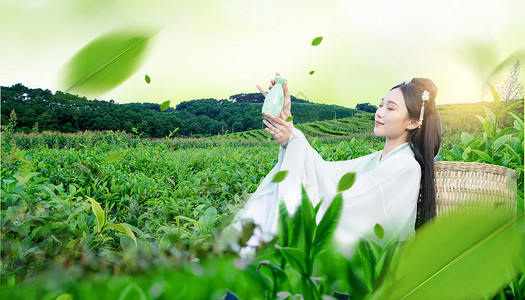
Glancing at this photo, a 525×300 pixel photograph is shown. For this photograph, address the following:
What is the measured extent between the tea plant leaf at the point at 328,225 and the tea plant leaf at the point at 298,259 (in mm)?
16

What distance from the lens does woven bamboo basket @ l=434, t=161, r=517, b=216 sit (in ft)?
3.24

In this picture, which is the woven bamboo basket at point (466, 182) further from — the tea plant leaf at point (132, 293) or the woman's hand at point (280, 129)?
the tea plant leaf at point (132, 293)

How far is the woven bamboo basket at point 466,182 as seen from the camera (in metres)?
0.99

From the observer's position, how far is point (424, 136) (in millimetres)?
1072

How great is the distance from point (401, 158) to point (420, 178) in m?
0.09

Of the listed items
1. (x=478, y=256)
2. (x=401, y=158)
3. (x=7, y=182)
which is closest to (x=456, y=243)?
(x=478, y=256)

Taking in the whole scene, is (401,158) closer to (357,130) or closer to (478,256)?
(478,256)

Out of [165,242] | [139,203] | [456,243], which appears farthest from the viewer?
[139,203]

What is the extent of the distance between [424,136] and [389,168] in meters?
0.20

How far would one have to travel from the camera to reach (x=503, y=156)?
131 centimetres

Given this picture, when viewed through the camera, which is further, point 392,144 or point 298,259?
point 392,144

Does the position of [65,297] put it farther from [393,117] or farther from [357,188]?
[393,117]

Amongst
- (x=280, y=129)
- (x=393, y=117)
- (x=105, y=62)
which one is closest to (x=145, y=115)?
(x=280, y=129)

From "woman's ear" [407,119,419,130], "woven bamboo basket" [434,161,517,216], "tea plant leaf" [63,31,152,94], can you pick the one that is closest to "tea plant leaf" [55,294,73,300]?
"tea plant leaf" [63,31,152,94]
